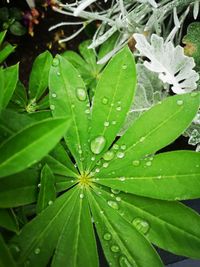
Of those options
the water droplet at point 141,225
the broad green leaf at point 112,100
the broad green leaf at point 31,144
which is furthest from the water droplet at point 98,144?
the broad green leaf at point 31,144

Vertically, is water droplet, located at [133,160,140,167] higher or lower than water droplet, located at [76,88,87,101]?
lower

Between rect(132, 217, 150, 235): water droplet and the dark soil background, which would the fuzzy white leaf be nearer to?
rect(132, 217, 150, 235): water droplet

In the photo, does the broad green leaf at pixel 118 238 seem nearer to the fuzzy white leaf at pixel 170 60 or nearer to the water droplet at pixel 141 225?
the water droplet at pixel 141 225

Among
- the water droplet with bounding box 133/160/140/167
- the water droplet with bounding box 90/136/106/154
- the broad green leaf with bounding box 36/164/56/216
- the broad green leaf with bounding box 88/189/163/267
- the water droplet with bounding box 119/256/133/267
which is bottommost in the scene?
the water droplet with bounding box 119/256/133/267

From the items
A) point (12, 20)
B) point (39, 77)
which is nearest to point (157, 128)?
point (39, 77)

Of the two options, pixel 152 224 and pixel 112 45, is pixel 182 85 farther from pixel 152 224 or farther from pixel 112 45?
pixel 112 45

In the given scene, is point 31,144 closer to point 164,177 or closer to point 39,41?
point 164,177

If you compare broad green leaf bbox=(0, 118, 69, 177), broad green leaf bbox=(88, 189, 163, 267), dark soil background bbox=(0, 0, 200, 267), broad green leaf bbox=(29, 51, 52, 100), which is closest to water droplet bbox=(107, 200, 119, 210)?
broad green leaf bbox=(88, 189, 163, 267)

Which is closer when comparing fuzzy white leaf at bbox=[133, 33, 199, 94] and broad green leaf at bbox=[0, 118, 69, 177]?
broad green leaf at bbox=[0, 118, 69, 177]

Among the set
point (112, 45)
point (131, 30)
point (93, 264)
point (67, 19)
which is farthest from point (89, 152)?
point (67, 19)
